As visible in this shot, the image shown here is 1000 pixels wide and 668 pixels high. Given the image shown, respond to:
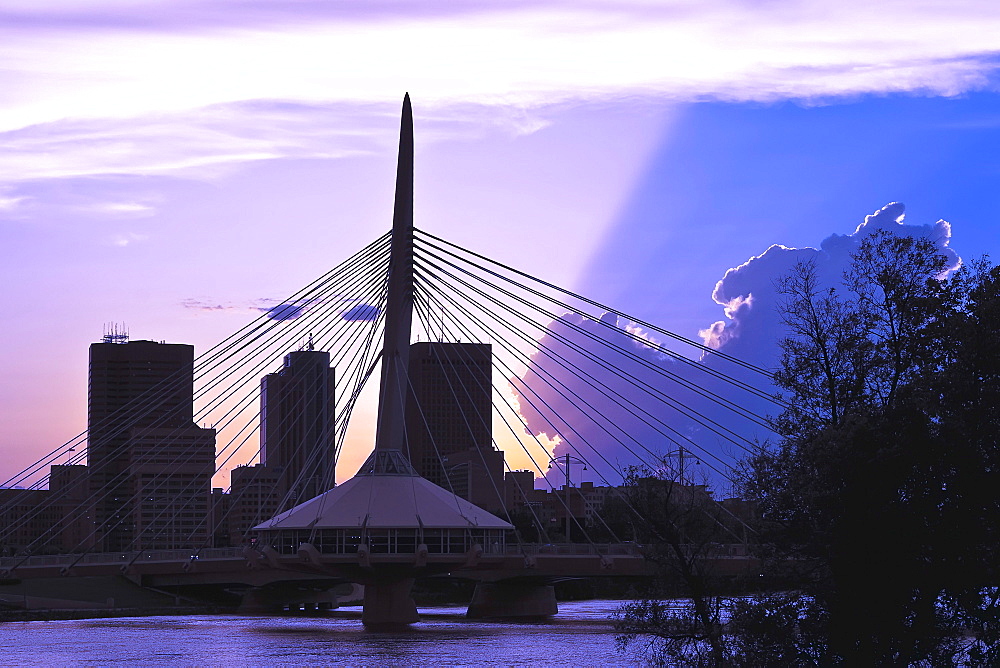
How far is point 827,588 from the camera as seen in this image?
27.7 metres

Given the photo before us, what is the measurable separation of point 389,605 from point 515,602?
14591 millimetres

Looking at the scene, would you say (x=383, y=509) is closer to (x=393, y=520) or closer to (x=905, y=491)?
(x=393, y=520)

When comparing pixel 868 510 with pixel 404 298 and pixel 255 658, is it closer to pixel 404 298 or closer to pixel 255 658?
pixel 255 658

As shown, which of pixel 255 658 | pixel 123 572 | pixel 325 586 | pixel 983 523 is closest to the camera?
pixel 983 523

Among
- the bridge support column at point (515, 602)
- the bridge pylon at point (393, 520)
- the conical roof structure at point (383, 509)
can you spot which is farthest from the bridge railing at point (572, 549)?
the bridge support column at point (515, 602)

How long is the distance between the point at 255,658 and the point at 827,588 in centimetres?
4100

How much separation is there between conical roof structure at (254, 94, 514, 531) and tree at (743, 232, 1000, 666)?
51251 mm

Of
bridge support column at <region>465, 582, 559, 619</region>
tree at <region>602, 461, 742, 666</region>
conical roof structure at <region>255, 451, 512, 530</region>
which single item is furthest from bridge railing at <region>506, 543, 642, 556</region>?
tree at <region>602, 461, 742, 666</region>

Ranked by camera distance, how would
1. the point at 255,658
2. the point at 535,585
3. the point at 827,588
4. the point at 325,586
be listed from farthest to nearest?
the point at 325,586, the point at 535,585, the point at 255,658, the point at 827,588

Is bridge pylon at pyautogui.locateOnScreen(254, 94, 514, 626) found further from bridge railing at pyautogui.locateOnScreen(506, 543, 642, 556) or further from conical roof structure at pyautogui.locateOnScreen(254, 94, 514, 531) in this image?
bridge railing at pyautogui.locateOnScreen(506, 543, 642, 556)

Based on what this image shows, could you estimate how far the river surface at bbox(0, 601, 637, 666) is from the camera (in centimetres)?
6147

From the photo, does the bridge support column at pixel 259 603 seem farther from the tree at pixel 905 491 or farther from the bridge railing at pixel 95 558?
the tree at pixel 905 491

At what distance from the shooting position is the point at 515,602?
4031 inches

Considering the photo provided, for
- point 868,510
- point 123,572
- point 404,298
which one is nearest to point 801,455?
point 868,510
